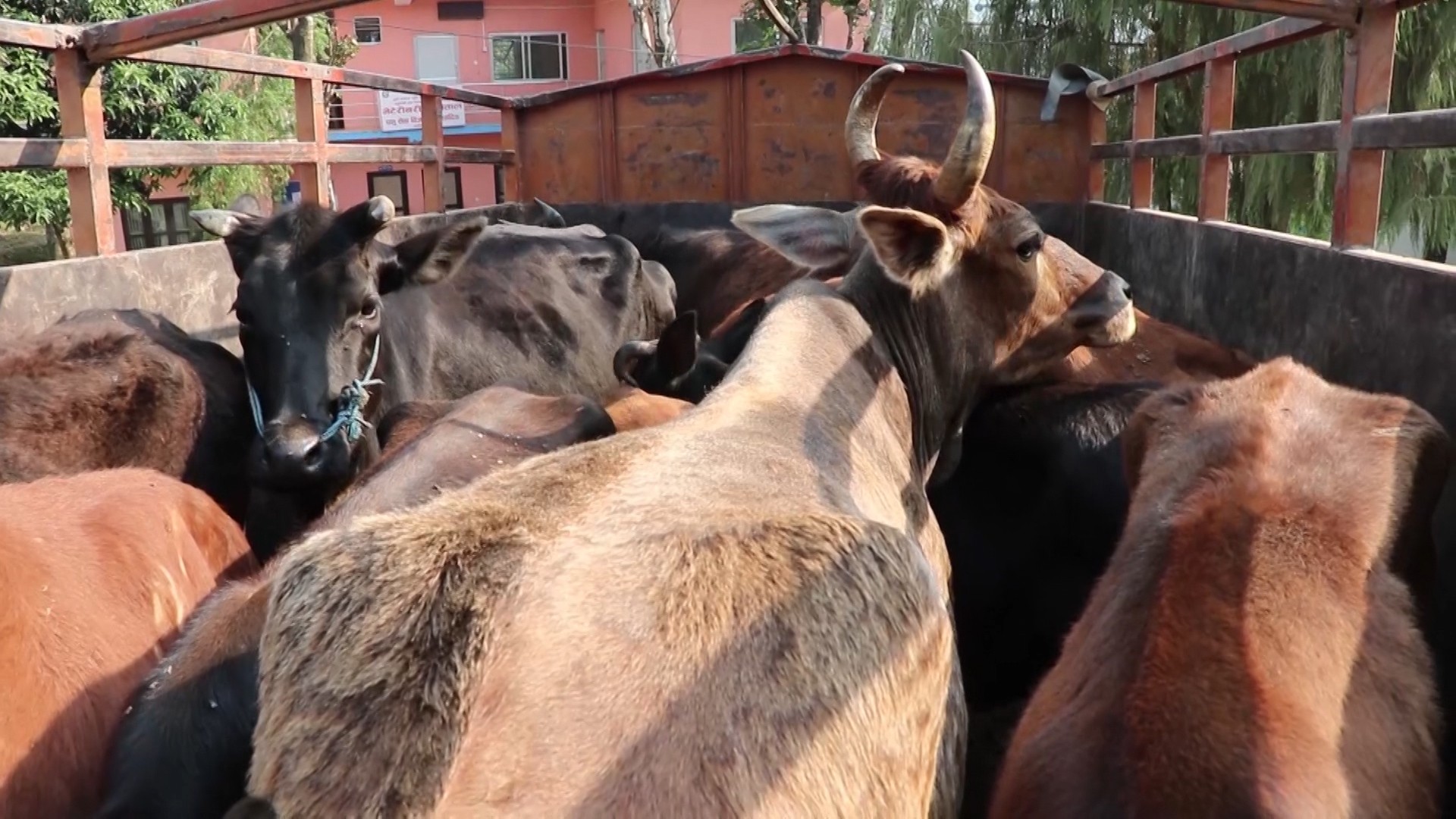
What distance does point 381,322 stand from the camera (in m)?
5.86

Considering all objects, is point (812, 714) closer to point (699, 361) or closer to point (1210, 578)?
point (1210, 578)

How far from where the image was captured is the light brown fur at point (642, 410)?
16.6 feet

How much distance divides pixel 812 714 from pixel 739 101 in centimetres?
984

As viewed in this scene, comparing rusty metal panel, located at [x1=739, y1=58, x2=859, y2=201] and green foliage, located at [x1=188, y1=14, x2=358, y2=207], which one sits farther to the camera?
green foliage, located at [x1=188, y1=14, x2=358, y2=207]

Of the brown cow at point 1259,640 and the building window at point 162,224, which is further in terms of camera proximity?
the building window at point 162,224

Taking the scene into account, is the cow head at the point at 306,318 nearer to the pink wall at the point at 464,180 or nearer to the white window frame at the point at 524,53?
the pink wall at the point at 464,180

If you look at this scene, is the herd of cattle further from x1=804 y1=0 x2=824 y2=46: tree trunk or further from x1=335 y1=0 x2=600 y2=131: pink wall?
x1=335 y1=0 x2=600 y2=131: pink wall

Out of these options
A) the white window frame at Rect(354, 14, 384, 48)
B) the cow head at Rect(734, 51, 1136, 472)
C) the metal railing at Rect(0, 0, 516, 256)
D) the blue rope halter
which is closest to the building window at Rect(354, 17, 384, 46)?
the white window frame at Rect(354, 14, 384, 48)

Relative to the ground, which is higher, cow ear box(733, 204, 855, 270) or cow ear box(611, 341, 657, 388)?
cow ear box(733, 204, 855, 270)

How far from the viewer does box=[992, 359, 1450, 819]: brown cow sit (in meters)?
2.38

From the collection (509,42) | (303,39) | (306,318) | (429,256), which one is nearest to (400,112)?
Answer: (509,42)

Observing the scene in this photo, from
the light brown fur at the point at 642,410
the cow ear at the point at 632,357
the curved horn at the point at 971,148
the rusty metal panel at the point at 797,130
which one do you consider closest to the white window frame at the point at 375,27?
the rusty metal panel at the point at 797,130

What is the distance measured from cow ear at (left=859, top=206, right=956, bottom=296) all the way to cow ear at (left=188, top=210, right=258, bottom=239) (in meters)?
2.88

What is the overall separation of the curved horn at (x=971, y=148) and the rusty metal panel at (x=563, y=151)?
770 cm
